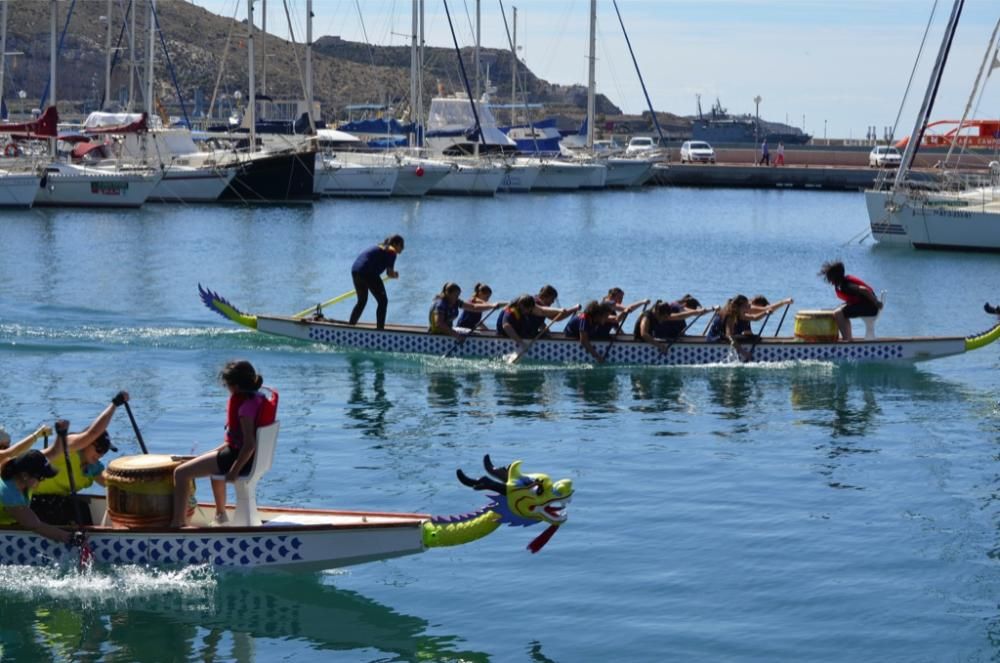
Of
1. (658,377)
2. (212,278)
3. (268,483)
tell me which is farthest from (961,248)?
(268,483)

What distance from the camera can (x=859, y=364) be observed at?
1061 inches

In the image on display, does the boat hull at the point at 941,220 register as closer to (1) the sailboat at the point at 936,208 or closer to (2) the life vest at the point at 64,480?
(1) the sailboat at the point at 936,208

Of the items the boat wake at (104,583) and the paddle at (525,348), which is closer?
the boat wake at (104,583)

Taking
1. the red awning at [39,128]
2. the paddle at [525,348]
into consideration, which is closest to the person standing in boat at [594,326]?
the paddle at [525,348]

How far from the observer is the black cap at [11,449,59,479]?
535 inches

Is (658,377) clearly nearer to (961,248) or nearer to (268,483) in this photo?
(268,483)

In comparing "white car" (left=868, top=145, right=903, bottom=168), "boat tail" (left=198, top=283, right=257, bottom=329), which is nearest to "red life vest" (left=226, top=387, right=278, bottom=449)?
"boat tail" (left=198, top=283, right=257, bottom=329)

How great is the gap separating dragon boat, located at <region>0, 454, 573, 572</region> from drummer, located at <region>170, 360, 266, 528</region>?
0.14m

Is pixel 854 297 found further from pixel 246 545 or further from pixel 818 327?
pixel 246 545

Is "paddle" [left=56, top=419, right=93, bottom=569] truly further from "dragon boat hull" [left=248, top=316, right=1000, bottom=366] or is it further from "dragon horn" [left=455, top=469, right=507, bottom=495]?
"dragon boat hull" [left=248, top=316, right=1000, bottom=366]

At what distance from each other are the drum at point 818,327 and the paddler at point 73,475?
15.3 m

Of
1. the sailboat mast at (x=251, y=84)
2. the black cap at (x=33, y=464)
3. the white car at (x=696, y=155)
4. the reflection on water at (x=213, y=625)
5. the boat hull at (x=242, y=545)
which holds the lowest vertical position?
the reflection on water at (x=213, y=625)

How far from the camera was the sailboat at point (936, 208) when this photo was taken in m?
51.4

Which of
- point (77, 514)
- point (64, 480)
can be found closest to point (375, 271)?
point (64, 480)
